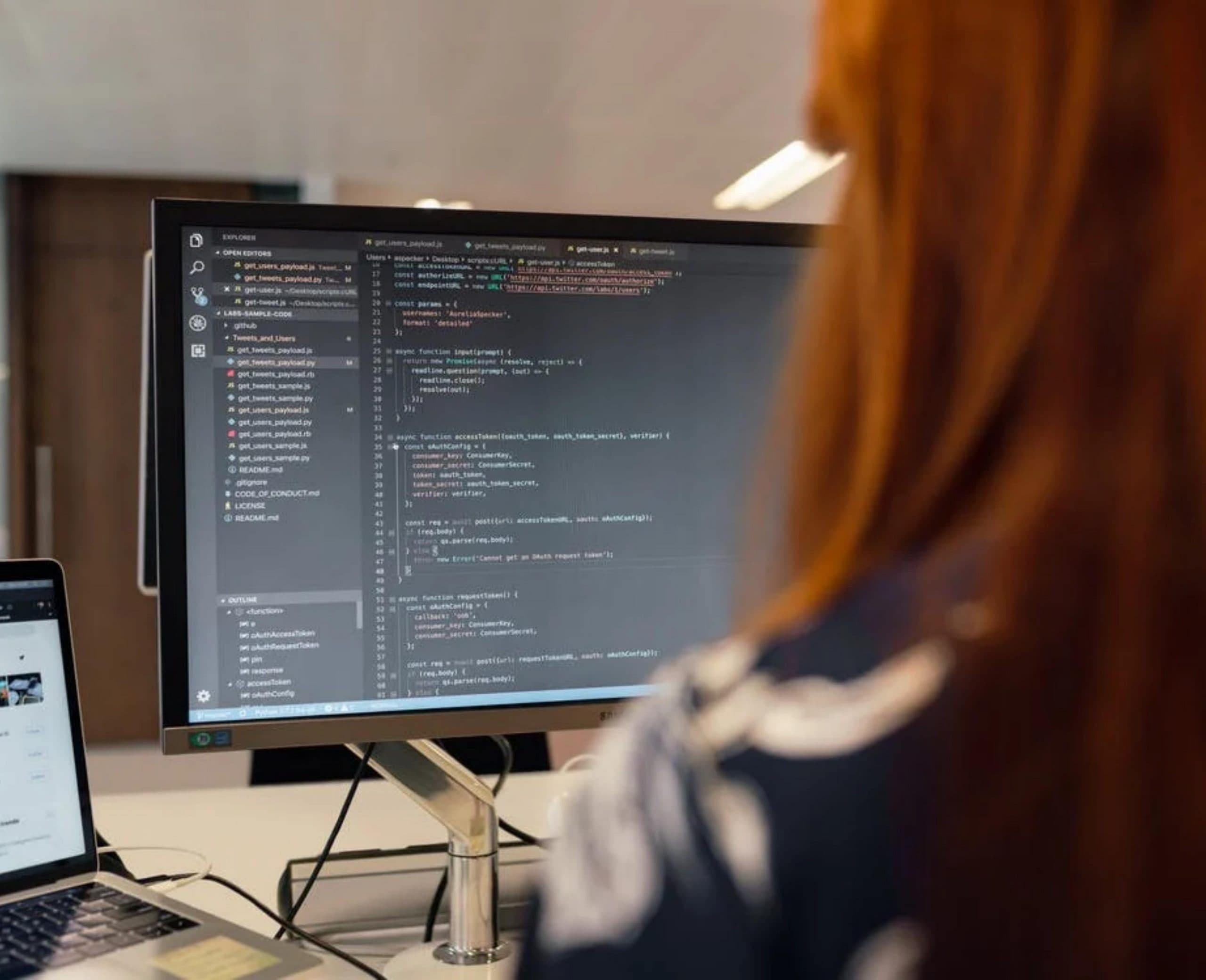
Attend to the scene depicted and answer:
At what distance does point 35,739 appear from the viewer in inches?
30.5

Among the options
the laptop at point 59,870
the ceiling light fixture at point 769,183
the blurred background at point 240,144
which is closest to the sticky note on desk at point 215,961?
the laptop at point 59,870

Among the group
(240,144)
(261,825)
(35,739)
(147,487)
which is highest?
(240,144)

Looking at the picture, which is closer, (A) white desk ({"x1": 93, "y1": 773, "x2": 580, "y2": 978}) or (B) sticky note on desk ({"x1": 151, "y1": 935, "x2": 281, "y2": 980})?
(B) sticky note on desk ({"x1": 151, "y1": 935, "x2": 281, "y2": 980})

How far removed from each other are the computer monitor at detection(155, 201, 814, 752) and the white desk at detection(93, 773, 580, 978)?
24cm

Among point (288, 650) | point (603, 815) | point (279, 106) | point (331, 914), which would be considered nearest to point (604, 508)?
point (288, 650)

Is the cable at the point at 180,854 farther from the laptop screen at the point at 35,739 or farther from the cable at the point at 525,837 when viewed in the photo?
the cable at the point at 525,837

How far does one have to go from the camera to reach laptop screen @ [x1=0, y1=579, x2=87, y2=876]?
756 millimetres

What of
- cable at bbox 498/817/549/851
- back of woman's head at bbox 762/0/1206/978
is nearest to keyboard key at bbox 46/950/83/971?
cable at bbox 498/817/549/851

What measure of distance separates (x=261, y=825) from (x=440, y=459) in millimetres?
501

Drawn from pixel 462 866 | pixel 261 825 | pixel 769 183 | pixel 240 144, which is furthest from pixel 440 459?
pixel 769 183

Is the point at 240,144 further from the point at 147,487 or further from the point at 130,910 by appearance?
the point at 130,910

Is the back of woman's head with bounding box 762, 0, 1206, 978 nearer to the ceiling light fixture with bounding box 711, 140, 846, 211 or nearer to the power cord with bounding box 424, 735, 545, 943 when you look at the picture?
the power cord with bounding box 424, 735, 545, 943

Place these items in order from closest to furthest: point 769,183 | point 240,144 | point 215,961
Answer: point 215,961, point 240,144, point 769,183

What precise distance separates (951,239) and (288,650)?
22.5 inches
